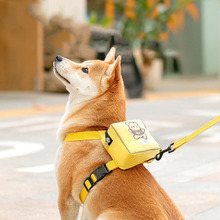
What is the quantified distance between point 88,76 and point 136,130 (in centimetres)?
51

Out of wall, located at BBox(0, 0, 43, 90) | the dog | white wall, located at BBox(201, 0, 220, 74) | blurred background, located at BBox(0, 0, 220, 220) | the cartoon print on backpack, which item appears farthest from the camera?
white wall, located at BBox(201, 0, 220, 74)

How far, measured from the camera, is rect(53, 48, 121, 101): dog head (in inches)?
155

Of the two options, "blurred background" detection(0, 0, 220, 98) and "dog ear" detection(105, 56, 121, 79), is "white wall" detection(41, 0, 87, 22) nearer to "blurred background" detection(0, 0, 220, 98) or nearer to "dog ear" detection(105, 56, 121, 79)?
"blurred background" detection(0, 0, 220, 98)

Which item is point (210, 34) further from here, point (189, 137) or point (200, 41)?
point (189, 137)

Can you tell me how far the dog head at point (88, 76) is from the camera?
393cm

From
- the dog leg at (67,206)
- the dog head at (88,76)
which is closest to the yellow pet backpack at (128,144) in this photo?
the dog head at (88,76)

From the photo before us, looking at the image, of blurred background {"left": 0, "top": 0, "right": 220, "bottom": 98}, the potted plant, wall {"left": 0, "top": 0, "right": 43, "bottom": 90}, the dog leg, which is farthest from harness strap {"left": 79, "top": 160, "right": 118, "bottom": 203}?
the potted plant

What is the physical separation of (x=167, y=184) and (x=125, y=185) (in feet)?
8.59

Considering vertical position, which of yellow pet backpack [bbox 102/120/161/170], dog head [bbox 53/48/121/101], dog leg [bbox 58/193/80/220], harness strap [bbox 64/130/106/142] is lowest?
dog leg [bbox 58/193/80/220]

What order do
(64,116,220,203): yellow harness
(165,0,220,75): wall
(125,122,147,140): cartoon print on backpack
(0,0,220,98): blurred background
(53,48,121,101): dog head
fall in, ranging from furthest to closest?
(165,0,220,75): wall < (0,0,220,98): blurred background < (53,48,121,101): dog head < (125,122,147,140): cartoon print on backpack < (64,116,220,203): yellow harness

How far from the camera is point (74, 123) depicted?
4082mm

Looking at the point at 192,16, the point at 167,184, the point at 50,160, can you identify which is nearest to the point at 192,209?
the point at 167,184

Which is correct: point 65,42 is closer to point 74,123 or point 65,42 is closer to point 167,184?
point 167,184

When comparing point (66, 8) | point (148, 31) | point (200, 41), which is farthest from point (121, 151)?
point (200, 41)
